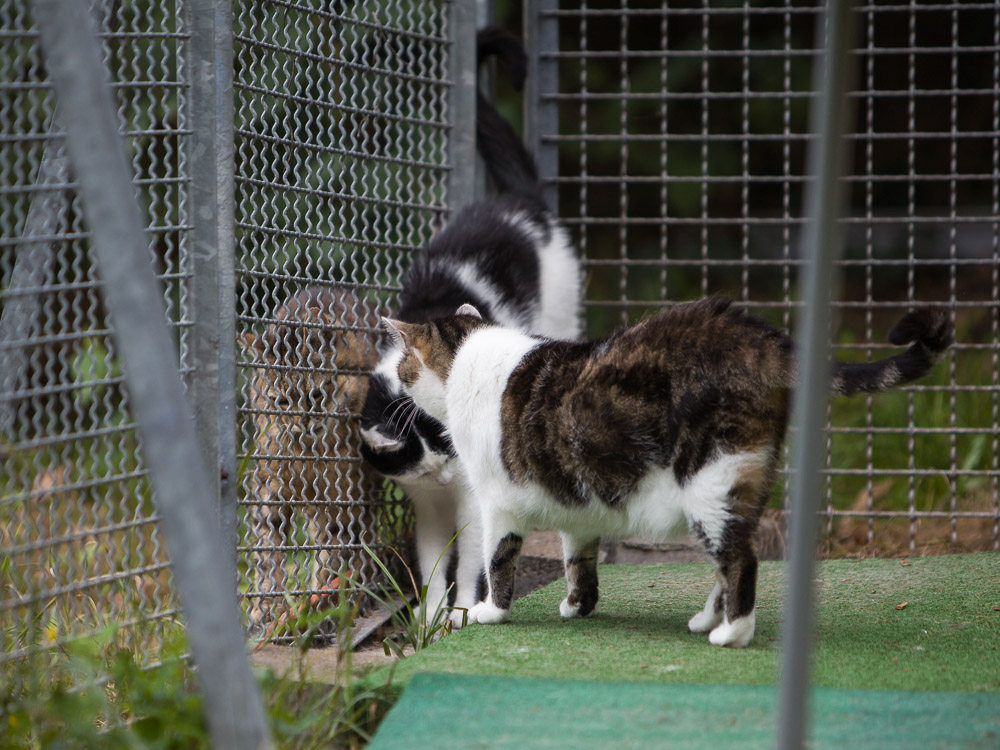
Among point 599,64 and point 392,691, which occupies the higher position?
point 599,64

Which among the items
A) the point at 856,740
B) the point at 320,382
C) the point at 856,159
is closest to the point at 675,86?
the point at 856,159

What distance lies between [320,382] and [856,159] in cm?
571

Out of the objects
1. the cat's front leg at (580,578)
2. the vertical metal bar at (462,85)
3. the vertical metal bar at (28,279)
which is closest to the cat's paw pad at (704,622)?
the cat's front leg at (580,578)

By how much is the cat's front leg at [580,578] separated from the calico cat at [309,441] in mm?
773

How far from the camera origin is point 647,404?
8.31ft

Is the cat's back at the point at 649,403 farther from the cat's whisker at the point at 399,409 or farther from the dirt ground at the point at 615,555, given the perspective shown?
the dirt ground at the point at 615,555

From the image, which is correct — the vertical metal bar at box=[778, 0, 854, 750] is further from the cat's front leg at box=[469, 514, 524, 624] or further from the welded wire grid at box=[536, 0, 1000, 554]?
the welded wire grid at box=[536, 0, 1000, 554]

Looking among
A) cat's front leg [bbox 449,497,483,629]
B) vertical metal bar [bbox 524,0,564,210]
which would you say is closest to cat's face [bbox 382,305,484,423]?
cat's front leg [bbox 449,497,483,629]

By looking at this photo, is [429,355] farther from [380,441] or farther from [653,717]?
[653,717]

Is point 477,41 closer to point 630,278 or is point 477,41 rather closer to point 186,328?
point 186,328

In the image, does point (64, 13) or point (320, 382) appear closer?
point (64, 13)

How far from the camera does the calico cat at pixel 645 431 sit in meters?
2.45

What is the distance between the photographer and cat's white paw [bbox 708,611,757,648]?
252 centimetres

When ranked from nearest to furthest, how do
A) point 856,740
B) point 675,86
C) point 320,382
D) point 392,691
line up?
1. point 856,740
2. point 392,691
3. point 320,382
4. point 675,86
